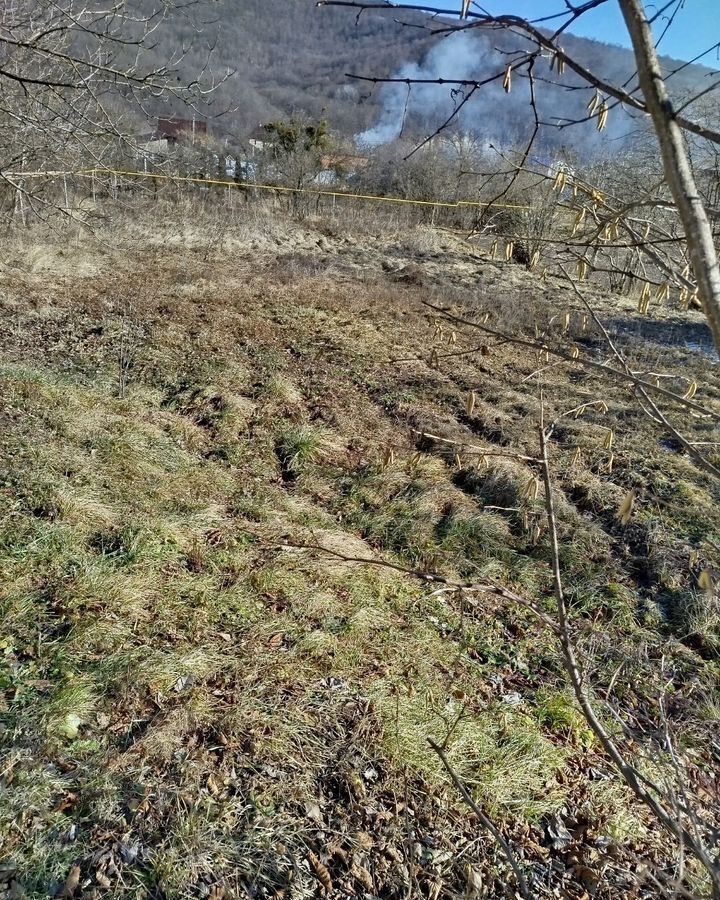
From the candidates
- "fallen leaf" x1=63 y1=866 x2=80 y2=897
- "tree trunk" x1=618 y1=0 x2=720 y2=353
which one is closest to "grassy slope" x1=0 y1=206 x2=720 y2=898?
"fallen leaf" x1=63 y1=866 x2=80 y2=897

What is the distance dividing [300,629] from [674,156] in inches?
111

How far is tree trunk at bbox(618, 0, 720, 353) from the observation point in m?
0.94

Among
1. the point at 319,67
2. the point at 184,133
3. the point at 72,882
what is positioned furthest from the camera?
the point at 319,67

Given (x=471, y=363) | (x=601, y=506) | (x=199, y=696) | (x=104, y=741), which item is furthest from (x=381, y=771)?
(x=471, y=363)

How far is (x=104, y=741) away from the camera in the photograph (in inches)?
95.9

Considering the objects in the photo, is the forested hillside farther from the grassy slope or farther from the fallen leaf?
the fallen leaf

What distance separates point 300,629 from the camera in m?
3.22

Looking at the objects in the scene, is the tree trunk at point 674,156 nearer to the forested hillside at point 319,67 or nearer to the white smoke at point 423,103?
the white smoke at point 423,103

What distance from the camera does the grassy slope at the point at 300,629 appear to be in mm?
2203

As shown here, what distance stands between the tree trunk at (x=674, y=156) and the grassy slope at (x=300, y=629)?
0.91 m

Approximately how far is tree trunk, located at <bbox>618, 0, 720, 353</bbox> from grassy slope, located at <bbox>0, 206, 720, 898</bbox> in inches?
35.7

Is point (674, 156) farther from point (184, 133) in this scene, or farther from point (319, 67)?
point (319, 67)

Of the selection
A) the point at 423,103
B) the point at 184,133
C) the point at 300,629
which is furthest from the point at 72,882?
the point at 184,133

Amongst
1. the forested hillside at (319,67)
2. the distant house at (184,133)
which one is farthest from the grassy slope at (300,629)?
the forested hillside at (319,67)
